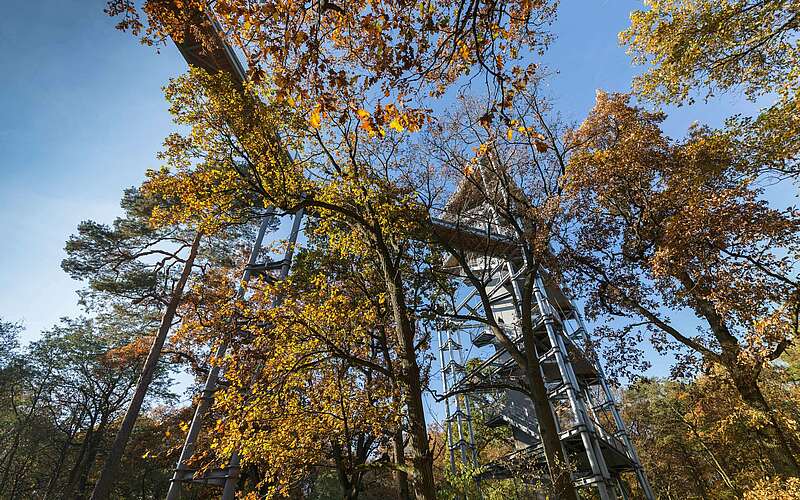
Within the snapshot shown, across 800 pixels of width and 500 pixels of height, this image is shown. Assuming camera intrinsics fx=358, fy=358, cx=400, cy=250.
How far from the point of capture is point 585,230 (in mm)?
8641

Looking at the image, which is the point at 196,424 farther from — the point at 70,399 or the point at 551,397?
the point at 70,399

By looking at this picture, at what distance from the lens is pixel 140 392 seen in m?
12.4

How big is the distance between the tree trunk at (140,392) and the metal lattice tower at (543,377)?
10705mm

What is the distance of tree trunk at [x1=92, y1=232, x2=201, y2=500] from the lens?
11273 millimetres

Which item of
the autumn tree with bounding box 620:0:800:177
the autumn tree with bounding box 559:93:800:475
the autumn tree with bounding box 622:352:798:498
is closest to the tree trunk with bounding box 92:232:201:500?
the autumn tree with bounding box 559:93:800:475

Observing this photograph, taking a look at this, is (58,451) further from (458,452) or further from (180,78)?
(180,78)

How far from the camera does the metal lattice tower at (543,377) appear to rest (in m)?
9.97

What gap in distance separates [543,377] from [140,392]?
1379 cm

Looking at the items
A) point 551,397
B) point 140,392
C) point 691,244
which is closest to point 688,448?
point 551,397

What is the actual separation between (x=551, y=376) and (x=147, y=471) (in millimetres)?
23014

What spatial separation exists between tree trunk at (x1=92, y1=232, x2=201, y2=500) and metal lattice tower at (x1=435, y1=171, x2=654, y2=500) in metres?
10.7

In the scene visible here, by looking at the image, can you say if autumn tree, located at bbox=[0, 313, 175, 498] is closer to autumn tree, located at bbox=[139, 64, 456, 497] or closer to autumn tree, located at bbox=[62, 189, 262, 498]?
autumn tree, located at bbox=[62, 189, 262, 498]

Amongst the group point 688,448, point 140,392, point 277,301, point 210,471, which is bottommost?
point 210,471

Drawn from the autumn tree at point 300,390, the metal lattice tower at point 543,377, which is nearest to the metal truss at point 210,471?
the autumn tree at point 300,390
